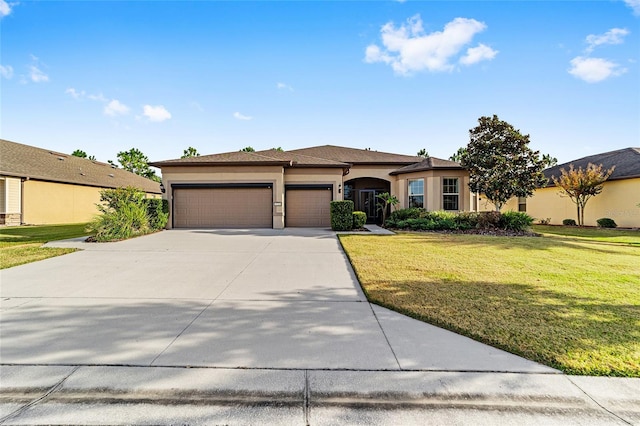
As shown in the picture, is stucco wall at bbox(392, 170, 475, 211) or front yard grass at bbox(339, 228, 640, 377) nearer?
front yard grass at bbox(339, 228, 640, 377)

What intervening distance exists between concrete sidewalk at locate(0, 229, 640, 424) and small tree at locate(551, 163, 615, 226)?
1965cm

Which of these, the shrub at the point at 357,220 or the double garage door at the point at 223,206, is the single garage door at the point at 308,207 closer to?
the double garage door at the point at 223,206

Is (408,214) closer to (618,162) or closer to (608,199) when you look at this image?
(608,199)

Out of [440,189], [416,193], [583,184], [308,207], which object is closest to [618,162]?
[583,184]

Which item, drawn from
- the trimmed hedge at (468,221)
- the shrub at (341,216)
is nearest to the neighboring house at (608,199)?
the trimmed hedge at (468,221)

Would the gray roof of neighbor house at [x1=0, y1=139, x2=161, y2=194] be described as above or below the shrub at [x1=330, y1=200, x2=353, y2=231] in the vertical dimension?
above

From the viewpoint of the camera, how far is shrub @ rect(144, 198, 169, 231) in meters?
14.0

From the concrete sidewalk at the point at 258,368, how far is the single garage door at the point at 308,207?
11777mm

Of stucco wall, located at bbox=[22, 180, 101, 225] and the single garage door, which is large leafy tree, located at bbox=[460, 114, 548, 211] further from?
stucco wall, located at bbox=[22, 180, 101, 225]

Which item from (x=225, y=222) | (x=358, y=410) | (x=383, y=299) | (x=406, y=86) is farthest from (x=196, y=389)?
(x=406, y=86)

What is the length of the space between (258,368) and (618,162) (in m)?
26.0

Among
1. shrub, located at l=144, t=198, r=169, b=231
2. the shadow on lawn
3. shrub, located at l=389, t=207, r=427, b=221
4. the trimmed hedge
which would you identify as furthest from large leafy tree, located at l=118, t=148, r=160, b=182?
the shadow on lawn

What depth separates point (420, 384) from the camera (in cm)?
249

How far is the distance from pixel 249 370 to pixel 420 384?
1544 millimetres
